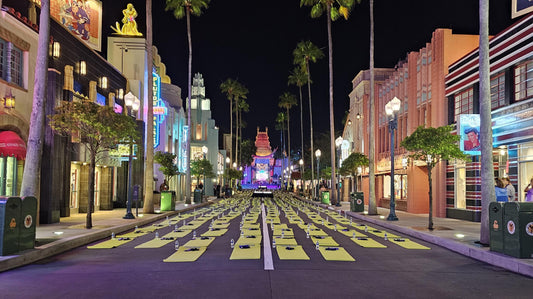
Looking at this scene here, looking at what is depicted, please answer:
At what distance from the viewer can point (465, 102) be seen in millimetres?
23219

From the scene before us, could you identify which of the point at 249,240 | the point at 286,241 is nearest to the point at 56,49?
the point at 249,240

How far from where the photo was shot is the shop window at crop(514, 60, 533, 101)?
17906 mm

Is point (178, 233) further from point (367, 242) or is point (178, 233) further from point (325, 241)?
point (367, 242)

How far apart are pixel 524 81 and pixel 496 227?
31.6ft

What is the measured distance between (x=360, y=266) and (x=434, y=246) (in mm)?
4849

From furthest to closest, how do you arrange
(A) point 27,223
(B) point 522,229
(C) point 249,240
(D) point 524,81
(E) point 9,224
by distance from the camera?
(D) point 524,81, (C) point 249,240, (A) point 27,223, (B) point 522,229, (E) point 9,224

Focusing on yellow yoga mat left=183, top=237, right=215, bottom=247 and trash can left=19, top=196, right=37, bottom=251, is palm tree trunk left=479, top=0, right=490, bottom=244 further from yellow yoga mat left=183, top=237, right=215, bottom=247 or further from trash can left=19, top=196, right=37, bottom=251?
trash can left=19, top=196, right=37, bottom=251

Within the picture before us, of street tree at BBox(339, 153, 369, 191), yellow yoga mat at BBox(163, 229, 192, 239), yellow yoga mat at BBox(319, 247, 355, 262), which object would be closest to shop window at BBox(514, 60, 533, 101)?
yellow yoga mat at BBox(319, 247, 355, 262)

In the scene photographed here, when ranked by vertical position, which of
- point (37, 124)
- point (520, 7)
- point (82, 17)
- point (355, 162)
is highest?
point (82, 17)

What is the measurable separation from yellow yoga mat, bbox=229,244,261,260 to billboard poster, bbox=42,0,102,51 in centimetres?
1986

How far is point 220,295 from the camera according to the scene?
7.11 m

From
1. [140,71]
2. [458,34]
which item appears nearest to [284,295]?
[458,34]

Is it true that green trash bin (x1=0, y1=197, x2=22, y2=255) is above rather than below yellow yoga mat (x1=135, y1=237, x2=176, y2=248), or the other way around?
above

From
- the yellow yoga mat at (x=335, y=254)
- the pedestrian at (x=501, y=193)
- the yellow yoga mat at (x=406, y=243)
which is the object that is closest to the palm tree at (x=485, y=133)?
the yellow yoga mat at (x=406, y=243)
